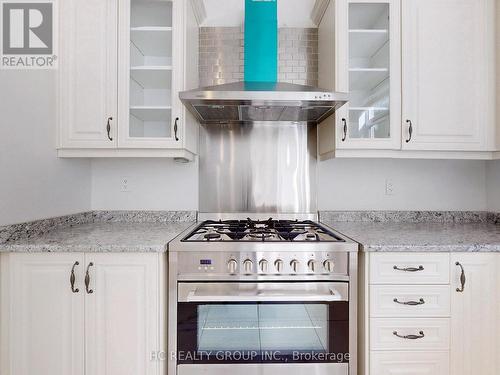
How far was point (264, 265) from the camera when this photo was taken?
1.57 m

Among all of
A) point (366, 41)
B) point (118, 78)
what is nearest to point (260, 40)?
point (366, 41)

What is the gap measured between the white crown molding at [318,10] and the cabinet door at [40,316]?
2051mm

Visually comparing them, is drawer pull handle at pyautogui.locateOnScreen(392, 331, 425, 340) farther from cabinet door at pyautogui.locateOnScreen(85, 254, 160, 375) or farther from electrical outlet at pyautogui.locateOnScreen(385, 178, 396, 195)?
cabinet door at pyautogui.locateOnScreen(85, 254, 160, 375)

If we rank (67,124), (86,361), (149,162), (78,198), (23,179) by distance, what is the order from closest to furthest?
(86,361), (23,179), (67,124), (78,198), (149,162)

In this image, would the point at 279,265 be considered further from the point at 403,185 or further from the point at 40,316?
the point at 403,185

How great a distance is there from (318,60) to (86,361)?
229 centimetres

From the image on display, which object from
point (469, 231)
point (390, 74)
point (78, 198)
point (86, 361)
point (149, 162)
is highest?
point (390, 74)

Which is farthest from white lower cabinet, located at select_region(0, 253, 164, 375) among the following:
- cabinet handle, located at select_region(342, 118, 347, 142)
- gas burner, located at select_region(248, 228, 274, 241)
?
cabinet handle, located at select_region(342, 118, 347, 142)

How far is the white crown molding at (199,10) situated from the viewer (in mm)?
2107

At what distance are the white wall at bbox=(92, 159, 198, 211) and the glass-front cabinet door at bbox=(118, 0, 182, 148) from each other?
43 cm

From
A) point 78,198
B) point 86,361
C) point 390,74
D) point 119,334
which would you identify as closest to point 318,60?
point 390,74

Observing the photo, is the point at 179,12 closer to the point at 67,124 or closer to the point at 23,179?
the point at 67,124

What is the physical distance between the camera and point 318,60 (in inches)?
92.1

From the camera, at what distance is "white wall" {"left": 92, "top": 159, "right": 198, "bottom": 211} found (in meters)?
2.33
